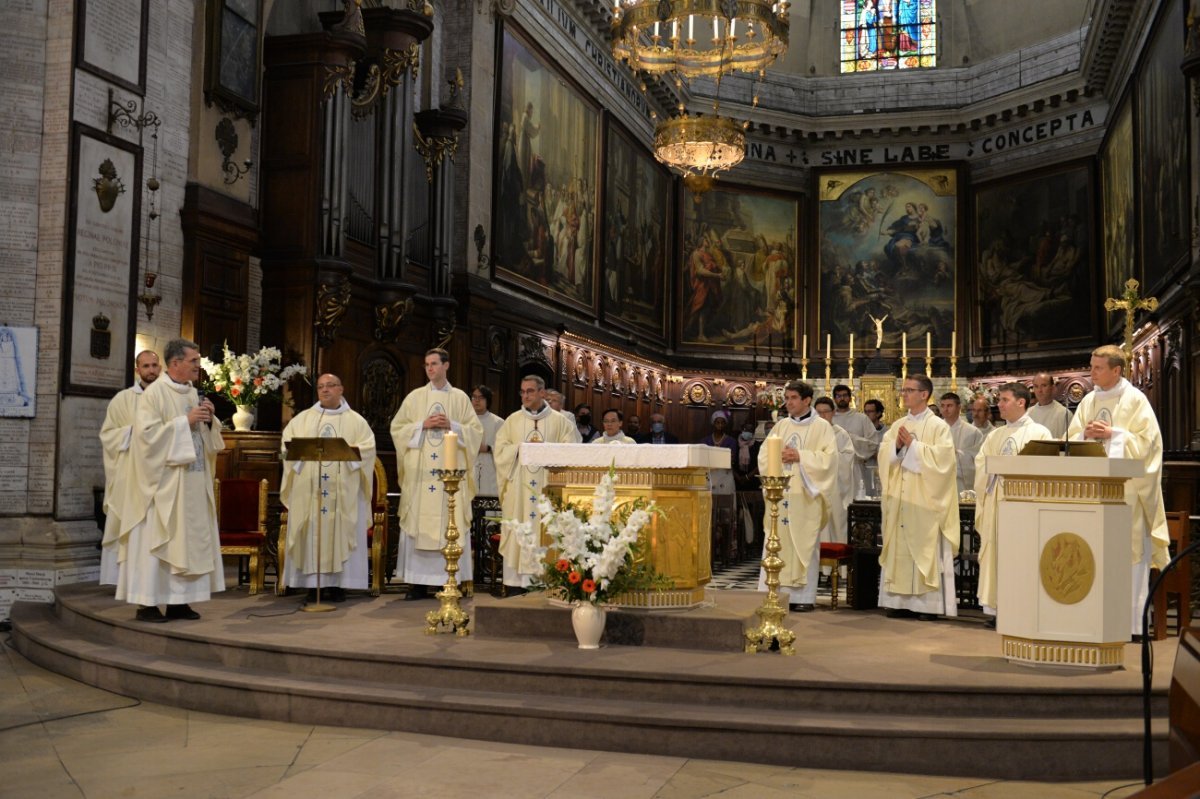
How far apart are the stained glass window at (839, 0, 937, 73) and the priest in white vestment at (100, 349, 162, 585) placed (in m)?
22.0

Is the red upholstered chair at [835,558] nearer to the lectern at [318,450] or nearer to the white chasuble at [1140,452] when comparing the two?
the white chasuble at [1140,452]

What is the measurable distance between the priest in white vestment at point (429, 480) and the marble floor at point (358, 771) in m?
2.98

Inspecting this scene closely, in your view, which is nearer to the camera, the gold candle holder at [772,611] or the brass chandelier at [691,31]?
the gold candle holder at [772,611]

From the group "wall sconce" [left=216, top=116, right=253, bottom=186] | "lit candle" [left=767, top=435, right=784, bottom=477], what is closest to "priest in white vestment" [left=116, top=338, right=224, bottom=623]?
"lit candle" [left=767, top=435, right=784, bottom=477]

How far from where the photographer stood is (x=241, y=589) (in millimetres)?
9055

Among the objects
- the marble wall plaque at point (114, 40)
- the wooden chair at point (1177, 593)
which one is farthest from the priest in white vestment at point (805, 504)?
the marble wall plaque at point (114, 40)

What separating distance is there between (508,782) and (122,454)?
12.9 ft

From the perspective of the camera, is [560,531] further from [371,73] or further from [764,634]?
[371,73]

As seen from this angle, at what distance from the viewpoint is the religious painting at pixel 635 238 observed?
2092 centimetres

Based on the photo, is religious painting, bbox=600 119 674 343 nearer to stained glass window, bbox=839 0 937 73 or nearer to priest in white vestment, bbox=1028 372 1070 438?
stained glass window, bbox=839 0 937 73

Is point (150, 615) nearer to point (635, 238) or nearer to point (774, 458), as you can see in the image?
point (774, 458)

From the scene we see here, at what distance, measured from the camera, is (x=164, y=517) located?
7.18 m

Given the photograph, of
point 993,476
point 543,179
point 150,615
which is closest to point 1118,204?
point 543,179

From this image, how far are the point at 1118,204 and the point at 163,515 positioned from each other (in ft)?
59.7
